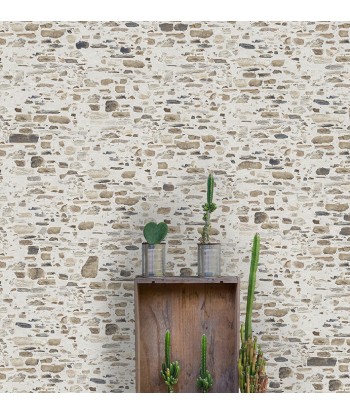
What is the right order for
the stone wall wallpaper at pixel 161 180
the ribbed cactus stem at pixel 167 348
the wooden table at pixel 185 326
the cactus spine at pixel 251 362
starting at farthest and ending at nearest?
1. the stone wall wallpaper at pixel 161 180
2. the wooden table at pixel 185 326
3. the ribbed cactus stem at pixel 167 348
4. the cactus spine at pixel 251 362

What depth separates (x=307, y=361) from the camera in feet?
16.8

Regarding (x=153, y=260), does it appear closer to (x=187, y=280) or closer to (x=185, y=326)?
(x=187, y=280)

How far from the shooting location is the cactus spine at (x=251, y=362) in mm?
4688

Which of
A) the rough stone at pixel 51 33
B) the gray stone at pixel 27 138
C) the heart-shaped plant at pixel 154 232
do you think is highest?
the rough stone at pixel 51 33

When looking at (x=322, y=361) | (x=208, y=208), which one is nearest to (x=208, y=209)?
(x=208, y=208)

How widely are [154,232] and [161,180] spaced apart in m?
0.48

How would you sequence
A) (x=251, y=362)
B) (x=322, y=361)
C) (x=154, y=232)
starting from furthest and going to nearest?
(x=322, y=361) < (x=154, y=232) < (x=251, y=362)

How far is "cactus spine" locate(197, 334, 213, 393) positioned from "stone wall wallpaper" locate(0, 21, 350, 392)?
1.71 ft

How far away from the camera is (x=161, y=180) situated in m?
5.13

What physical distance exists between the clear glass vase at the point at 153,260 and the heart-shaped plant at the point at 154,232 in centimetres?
3

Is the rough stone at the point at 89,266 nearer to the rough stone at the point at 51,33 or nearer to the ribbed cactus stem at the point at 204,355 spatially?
the ribbed cactus stem at the point at 204,355

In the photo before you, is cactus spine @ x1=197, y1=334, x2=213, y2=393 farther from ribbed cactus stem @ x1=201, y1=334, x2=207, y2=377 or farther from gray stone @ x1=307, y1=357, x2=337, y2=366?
Result: gray stone @ x1=307, y1=357, x2=337, y2=366

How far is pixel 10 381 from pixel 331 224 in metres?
2.48

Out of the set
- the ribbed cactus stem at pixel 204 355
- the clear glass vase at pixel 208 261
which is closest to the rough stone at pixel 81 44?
the clear glass vase at pixel 208 261
